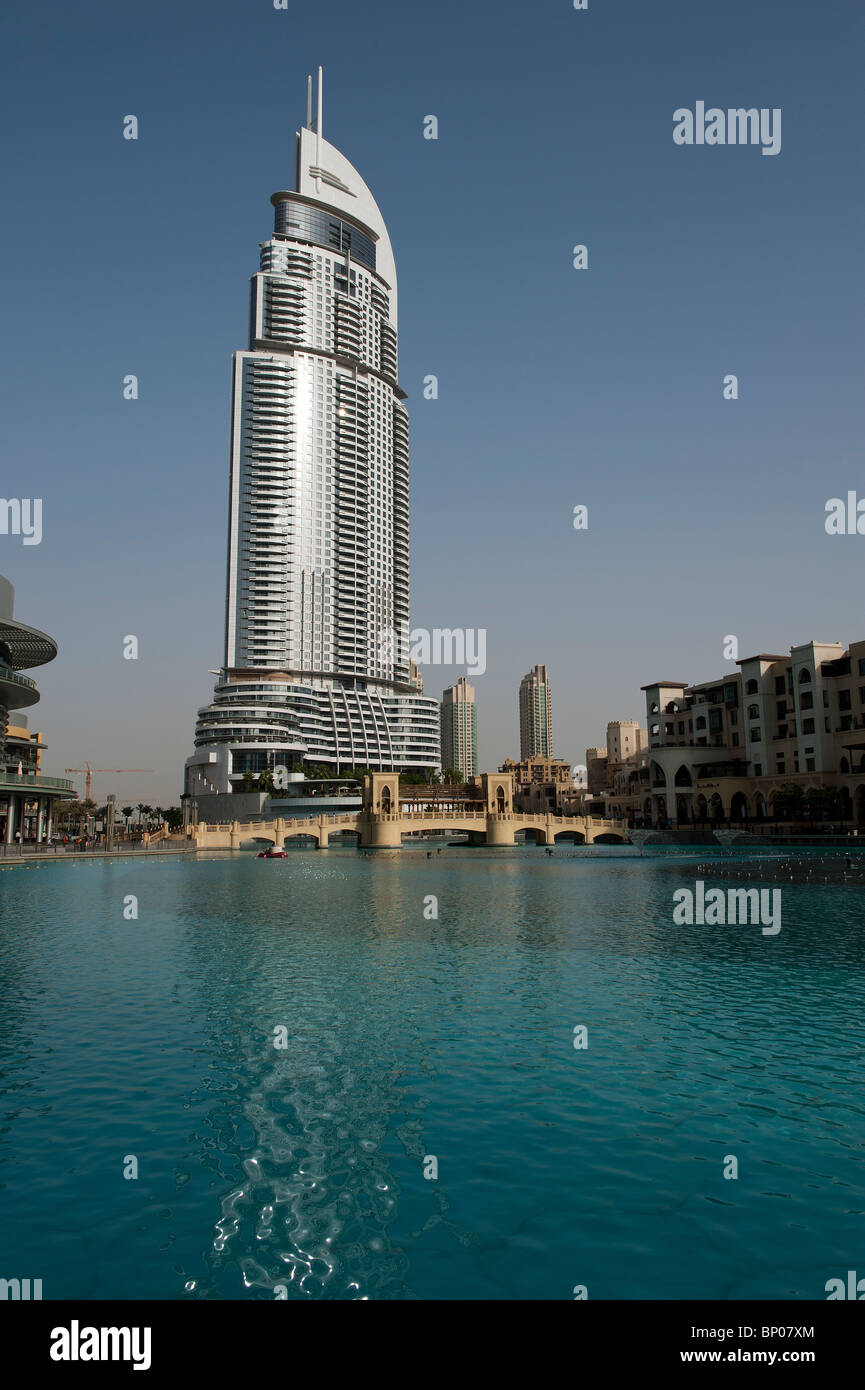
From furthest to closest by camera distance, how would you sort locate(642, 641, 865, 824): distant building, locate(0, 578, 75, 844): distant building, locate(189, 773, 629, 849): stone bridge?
1. locate(189, 773, 629, 849): stone bridge
2. locate(642, 641, 865, 824): distant building
3. locate(0, 578, 75, 844): distant building

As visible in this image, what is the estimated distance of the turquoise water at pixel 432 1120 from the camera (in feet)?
31.0

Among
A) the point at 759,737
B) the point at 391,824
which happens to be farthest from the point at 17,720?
the point at 759,737

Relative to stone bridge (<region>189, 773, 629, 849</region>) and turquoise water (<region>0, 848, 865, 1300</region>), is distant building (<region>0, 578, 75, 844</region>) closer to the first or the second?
stone bridge (<region>189, 773, 629, 849</region>)

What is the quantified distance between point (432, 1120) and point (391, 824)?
98.3 metres

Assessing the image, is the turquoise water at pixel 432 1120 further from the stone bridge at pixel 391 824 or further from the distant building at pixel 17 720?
the stone bridge at pixel 391 824

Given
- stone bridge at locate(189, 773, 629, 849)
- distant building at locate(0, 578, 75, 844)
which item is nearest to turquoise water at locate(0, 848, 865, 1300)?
distant building at locate(0, 578, 75, 844)

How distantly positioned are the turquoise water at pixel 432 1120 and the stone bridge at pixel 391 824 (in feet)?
261

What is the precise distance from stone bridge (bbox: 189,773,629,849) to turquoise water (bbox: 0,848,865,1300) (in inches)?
3133

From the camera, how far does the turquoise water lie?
9.46 meters

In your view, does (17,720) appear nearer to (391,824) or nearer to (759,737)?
(391,824)

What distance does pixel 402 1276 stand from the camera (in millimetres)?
9125

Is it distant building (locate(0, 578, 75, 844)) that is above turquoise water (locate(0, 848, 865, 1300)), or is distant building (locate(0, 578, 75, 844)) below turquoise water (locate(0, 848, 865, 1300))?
above

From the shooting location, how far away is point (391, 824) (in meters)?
111
